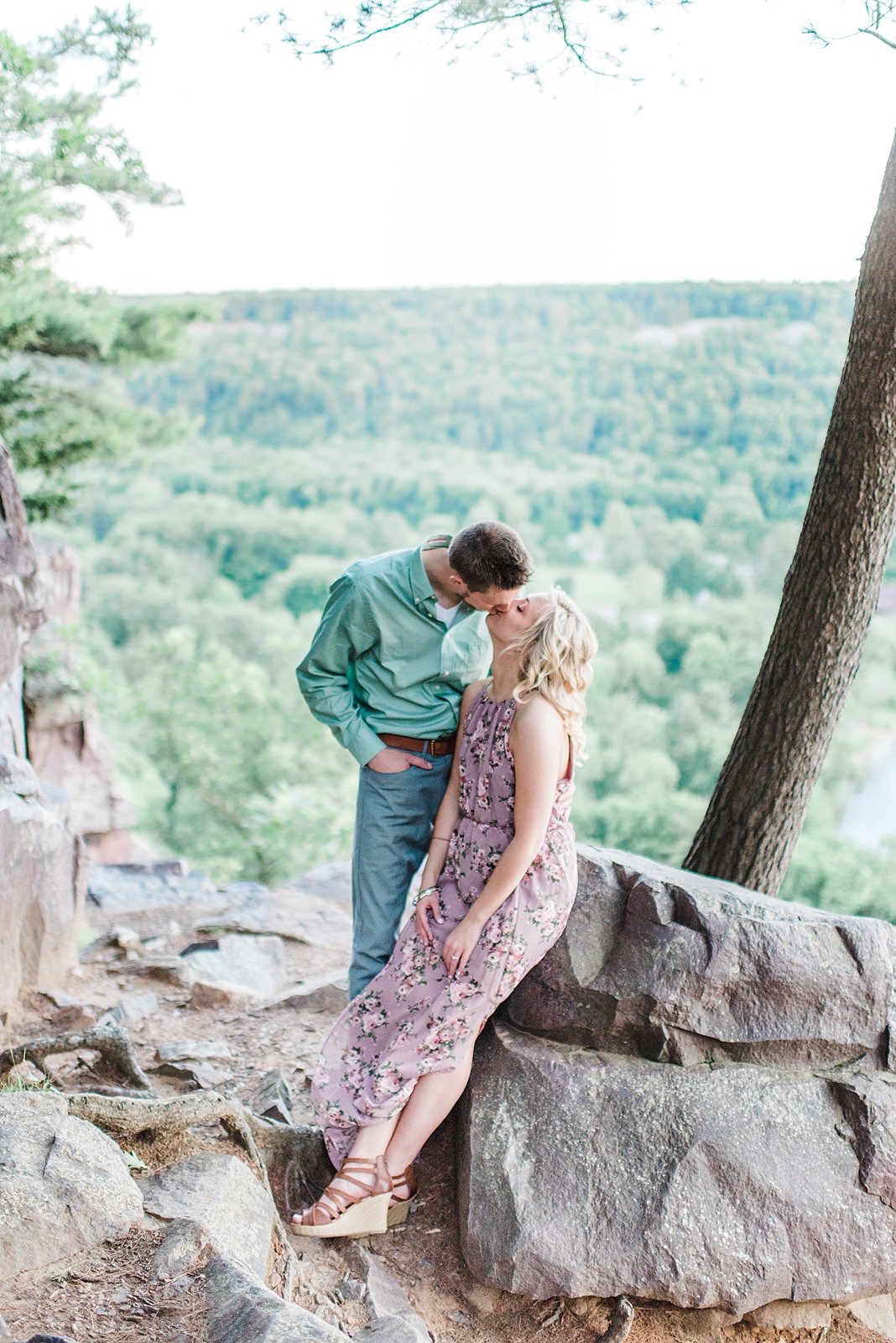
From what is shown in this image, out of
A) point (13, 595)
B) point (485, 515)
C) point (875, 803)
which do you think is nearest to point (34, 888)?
point (13, 595)

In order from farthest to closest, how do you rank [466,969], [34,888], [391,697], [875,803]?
[875,803]
[34,888]
[391,697]
[466,969]

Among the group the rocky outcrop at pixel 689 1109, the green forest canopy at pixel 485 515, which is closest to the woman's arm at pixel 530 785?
the rocky outcrop at pixel 689 1109

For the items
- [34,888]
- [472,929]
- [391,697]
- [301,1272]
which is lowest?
[301,1272]

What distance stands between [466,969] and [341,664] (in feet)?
2.99

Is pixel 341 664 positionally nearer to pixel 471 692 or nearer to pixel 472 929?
pixel 471 692

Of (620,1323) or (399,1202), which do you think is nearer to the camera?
(620,1323)

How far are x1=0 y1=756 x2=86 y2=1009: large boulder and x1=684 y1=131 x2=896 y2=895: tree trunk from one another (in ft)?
8.16

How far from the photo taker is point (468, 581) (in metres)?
2.49

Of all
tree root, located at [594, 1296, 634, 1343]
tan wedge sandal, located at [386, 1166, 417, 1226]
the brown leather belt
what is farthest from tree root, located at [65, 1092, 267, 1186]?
the brown leather belt

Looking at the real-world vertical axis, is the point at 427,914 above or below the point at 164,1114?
above

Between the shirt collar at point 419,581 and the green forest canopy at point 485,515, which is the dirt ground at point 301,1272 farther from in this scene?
the green forest canopy at point 485,515

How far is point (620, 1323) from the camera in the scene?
7.89 feet

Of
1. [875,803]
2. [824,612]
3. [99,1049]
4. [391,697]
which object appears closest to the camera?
[391,697]

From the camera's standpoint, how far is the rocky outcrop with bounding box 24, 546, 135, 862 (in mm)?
8812
